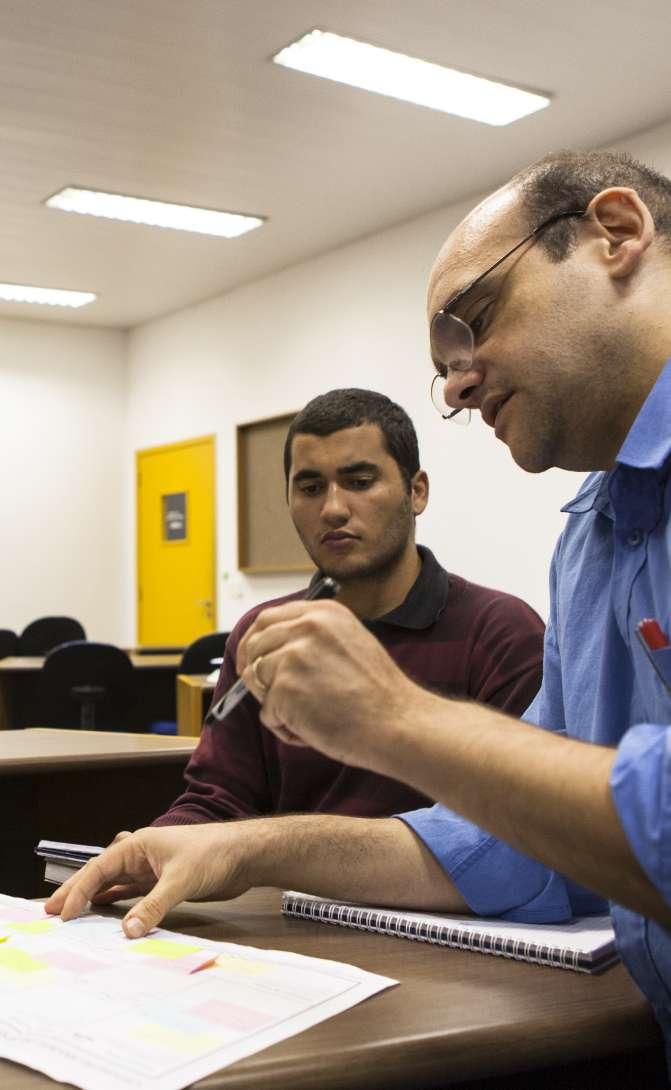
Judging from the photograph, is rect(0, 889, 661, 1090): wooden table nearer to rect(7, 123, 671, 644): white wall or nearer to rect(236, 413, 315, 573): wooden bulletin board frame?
rect(7, 123, 671, 644): white wall

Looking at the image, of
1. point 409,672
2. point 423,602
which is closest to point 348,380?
point 423,602

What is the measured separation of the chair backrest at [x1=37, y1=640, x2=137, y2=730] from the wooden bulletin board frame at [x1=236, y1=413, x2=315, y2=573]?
8.03ft

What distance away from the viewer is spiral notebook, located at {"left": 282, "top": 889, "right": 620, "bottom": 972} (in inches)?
42.3

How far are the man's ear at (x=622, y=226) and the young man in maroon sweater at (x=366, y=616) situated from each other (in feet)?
2.20

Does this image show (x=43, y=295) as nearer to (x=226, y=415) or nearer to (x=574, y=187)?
(x=226, y=415)

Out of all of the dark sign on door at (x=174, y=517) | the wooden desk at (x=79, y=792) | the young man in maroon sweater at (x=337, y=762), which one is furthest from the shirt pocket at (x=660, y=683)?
the dark sign on door at (x=174, y=517)

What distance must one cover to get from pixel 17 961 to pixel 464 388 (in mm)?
747

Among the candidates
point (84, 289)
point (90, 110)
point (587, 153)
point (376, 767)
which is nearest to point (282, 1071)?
point (376, 767)

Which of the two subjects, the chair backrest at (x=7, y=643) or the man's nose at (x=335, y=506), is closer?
the man's nose at (x=335, y=506)

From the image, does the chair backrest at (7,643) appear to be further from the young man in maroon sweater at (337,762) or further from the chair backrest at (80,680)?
the young man in maroon sweater at (337,762)

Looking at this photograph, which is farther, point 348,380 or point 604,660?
point 348,380

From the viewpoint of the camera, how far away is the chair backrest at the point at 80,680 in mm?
5301

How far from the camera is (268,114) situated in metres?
5.39

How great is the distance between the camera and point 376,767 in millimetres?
896
